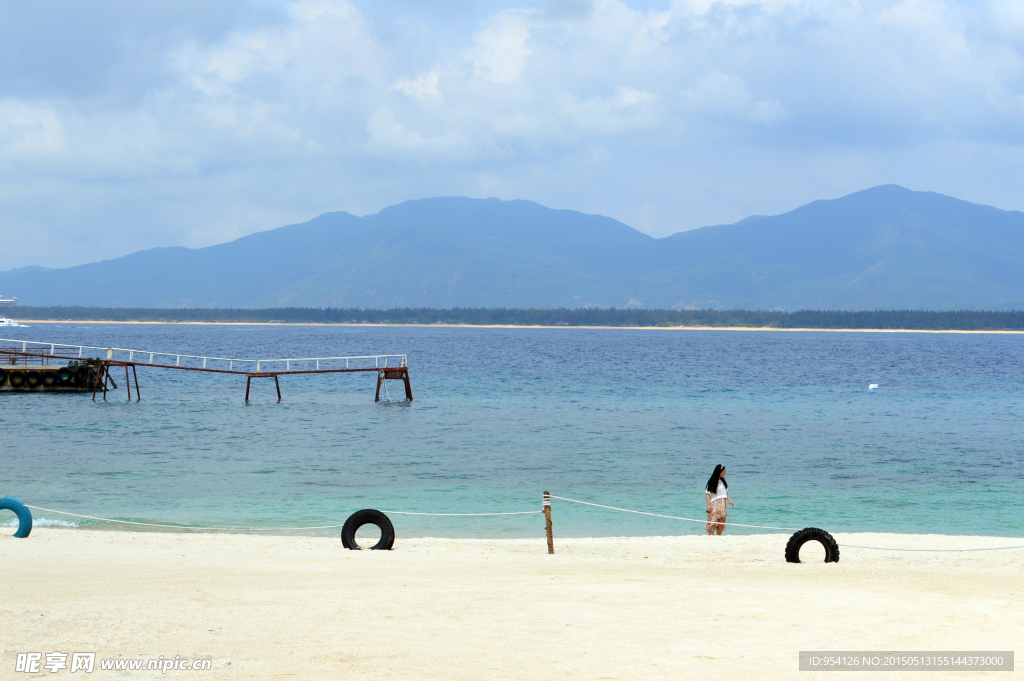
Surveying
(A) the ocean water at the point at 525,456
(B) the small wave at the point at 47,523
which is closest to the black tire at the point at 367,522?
(A) the ocean water at the point at 525,456

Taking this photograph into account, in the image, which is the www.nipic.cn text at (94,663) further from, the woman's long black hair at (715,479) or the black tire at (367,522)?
the woman's long black hair at (715,479)

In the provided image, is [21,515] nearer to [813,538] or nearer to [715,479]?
[715,479]

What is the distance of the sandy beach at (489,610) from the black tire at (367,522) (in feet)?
1.50

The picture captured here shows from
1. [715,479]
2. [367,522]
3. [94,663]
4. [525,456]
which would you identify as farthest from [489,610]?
[525,456]

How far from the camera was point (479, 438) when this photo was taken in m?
43.6

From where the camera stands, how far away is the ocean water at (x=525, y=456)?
84.6ft

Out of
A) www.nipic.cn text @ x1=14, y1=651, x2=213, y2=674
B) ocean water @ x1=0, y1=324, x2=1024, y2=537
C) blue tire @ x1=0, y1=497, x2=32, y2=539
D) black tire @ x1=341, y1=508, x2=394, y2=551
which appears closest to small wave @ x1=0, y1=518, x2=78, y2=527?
ocean water @ x1=0, y1=324, x2=1024, y2=537

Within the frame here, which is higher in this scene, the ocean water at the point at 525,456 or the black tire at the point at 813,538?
the black tire at the point at 813,538

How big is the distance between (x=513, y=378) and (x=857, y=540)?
68.6m

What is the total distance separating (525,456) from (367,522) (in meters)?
19.7

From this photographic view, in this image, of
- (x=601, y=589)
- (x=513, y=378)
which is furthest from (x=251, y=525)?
(x=513, y=378)

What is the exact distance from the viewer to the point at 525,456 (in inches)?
1479

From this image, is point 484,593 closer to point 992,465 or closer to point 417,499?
point 417,499

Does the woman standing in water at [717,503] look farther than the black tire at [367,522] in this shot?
Yes
